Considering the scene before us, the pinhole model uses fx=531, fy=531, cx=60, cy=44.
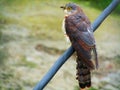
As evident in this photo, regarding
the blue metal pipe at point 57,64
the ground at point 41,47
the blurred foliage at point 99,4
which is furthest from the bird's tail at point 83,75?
the blurred foliage at point 99,4

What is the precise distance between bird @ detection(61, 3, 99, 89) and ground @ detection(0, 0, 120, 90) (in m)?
2.79

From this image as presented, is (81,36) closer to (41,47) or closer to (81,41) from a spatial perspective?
(81,41)

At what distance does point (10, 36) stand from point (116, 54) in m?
1.24

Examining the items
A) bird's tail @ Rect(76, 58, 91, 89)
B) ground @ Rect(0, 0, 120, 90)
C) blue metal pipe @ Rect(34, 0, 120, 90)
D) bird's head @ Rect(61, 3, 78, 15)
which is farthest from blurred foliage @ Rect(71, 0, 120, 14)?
blue metal pipe @ Rect(34, 0, 120, 90)

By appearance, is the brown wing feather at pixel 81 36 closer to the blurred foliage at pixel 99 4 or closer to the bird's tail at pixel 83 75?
the bird's tail at pixel 83 75

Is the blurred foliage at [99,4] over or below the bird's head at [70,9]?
below

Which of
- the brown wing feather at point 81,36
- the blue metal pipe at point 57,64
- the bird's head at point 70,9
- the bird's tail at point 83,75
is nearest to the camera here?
the blue metal pipe at point 57,64

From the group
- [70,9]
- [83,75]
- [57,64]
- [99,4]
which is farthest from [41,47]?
[57,64]

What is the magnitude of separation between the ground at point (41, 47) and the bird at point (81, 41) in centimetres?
279

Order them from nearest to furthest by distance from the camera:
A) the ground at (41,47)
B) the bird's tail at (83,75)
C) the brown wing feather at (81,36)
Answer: the bird's tail at (83,75)
the brown wing feather at (81,36)
the ground at (41,47)

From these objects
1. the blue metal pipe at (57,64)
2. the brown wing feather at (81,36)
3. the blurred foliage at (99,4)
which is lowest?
the blurred foliage at (99,4)

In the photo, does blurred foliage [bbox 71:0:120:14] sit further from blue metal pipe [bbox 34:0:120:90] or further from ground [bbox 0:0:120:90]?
blue metal pipe [bbox 34:0:120:90]

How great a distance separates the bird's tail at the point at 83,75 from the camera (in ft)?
6.95

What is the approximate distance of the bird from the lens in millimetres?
2139
